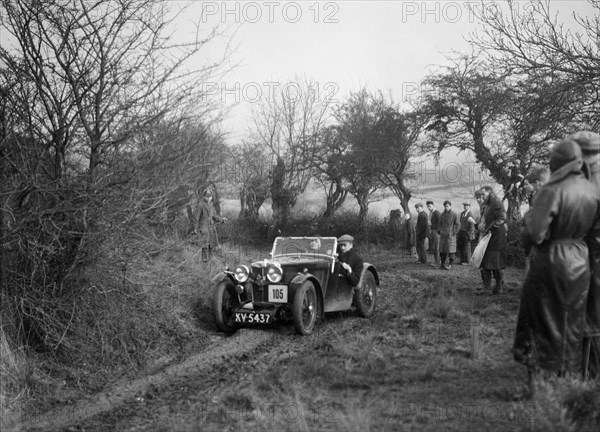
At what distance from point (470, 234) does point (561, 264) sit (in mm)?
13176

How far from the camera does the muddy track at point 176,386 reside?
6484mm

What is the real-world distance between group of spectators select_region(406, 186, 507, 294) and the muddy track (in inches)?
188

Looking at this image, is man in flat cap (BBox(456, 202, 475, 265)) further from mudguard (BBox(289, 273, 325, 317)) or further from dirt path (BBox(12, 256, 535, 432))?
mudguard (BBox(289, 273, 325, 317))

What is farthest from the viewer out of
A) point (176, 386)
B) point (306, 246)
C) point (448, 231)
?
point (448, 231)

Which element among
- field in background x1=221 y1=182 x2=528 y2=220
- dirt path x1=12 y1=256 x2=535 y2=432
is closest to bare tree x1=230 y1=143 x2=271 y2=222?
field in background x1=221 y1=182 x2=528 y2=220

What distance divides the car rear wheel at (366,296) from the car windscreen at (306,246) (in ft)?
2.68

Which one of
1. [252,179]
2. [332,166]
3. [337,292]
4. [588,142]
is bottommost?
[337,292]

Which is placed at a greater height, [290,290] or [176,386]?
[290,290]

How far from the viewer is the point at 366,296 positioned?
11.6 metres

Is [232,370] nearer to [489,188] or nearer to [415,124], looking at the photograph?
[489,188]

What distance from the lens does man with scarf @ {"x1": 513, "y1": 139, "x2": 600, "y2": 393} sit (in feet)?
18.3

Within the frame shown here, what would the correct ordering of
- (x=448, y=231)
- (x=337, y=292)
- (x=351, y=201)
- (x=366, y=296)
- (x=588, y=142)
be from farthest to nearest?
(x=351, y=201) < (x=448, y=231) < (x=366, y=296) < (x=337, y=292) < (x=588, y=142)

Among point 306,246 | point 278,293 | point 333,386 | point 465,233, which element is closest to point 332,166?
point 465,233

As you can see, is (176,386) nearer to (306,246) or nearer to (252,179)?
(306,246)
